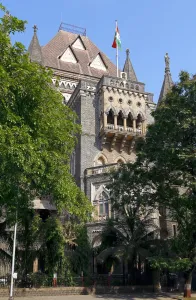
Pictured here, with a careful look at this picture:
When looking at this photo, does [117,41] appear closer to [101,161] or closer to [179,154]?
[101,161]

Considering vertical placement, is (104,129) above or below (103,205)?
above

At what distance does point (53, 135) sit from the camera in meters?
17.9

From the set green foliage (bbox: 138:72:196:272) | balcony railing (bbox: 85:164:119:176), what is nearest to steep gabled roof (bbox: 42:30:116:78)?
balcony railing (bbox: 85:164:119:176)

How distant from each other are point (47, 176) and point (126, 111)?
19.1 meters

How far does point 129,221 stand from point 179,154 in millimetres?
7165

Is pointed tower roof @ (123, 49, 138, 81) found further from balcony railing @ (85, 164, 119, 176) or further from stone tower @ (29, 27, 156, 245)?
balcony railing @ (85, 164, 119, 176)

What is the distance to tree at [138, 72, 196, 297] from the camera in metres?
19.0

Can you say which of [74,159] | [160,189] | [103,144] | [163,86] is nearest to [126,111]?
[103,144]

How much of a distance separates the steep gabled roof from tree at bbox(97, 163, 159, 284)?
73.7ft

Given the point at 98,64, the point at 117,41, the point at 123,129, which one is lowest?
the point at 123,129

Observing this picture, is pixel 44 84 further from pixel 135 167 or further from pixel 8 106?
pixel 135 167

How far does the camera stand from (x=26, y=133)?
1505cm

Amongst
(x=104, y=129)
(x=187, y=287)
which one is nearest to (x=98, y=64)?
(x=104, y=129)

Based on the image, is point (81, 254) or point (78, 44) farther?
point (78, 44)
